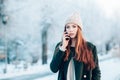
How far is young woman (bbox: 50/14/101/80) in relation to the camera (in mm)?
1852

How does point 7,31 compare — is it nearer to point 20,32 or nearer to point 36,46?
point 20,32

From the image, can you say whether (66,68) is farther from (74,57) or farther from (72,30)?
(72,30)

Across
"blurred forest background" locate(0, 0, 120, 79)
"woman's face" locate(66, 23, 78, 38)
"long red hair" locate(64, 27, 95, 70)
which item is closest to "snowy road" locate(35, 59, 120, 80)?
"blurred forest background" locate(0, 0, 120, 79)

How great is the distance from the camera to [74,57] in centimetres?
188

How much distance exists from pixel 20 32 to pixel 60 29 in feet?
0.81

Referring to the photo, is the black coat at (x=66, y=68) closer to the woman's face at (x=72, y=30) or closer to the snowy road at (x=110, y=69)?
the woman's face at (x=72, y=30)

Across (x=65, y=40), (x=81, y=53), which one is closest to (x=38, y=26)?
(x=65, y=40)

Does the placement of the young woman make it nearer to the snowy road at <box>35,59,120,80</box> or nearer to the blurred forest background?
the blurred forest background

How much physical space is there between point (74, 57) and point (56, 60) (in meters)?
0.11

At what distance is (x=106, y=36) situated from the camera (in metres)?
2.20

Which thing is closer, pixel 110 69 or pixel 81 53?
pixel 81 53

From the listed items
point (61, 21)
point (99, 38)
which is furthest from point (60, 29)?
point (99, 38)

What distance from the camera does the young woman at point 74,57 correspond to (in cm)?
185

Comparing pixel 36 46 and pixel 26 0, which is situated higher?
pixel 26 0
